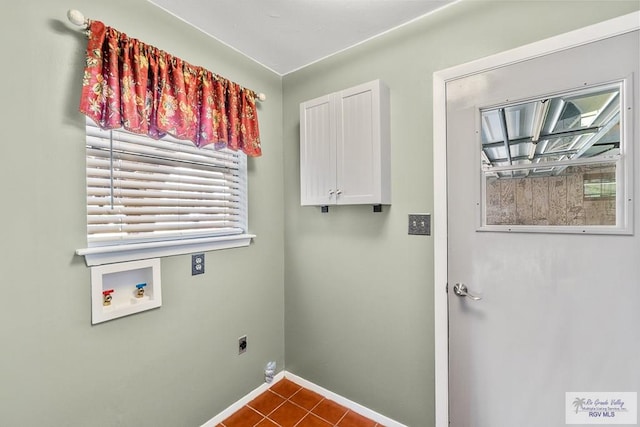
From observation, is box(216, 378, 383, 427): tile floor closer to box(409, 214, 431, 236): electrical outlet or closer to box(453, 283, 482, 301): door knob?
box(453, 283, 482, 301): door knob

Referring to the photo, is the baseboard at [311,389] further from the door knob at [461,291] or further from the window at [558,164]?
the window at [558,164]

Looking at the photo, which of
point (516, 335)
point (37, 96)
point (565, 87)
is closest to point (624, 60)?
point (565, 87)

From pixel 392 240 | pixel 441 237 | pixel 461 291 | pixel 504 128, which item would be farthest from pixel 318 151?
pixel 461 291

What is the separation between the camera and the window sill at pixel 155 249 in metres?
1.28

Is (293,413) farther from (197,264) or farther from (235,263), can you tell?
(197,264)

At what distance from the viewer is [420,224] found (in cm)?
164

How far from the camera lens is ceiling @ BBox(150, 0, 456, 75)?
4.92ft

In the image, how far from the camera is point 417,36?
5.33 ft

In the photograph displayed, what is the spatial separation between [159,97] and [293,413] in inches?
84.0

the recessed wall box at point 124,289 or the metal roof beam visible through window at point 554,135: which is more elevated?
the metal roof beam visible through window at point 554,135

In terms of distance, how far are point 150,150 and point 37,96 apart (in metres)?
0.48

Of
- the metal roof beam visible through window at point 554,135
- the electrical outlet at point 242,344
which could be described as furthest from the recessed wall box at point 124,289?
the metal roof beam visible through window at point 554,135

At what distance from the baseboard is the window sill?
1.10 meters

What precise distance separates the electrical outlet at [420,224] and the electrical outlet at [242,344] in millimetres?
1390
